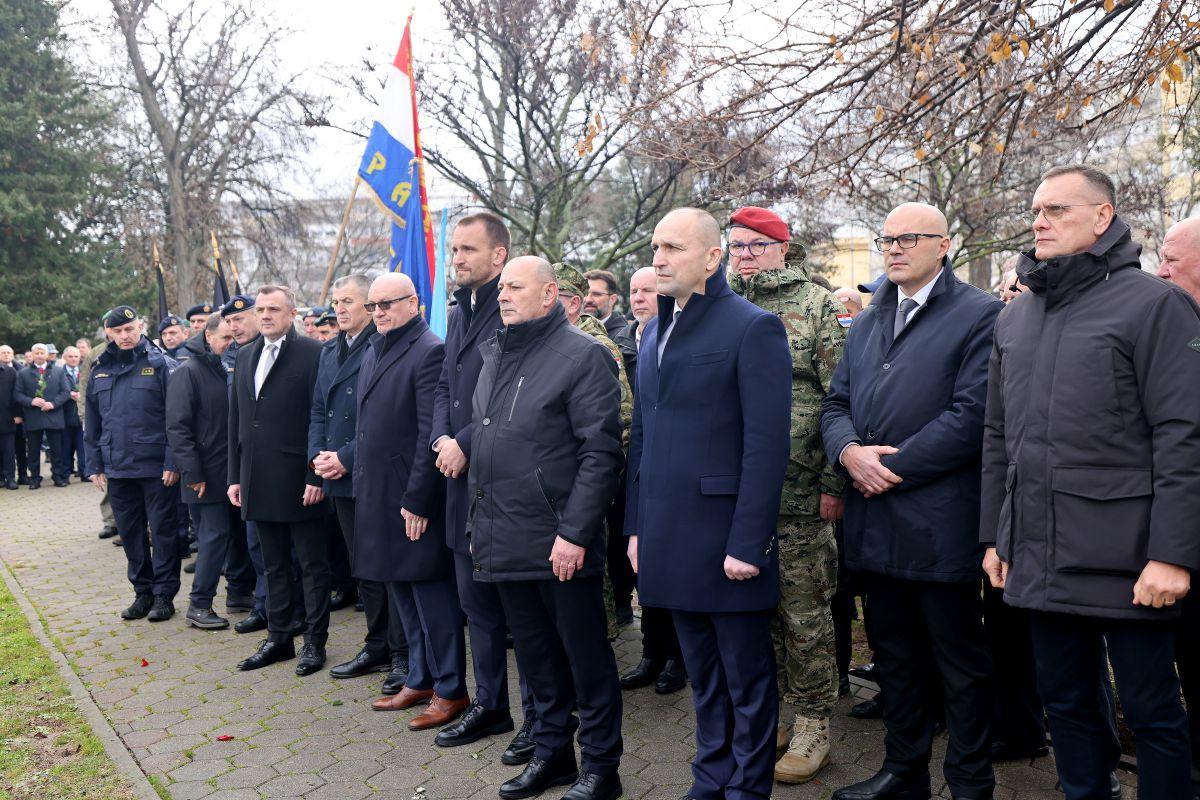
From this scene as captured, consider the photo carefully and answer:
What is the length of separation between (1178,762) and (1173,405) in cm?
112

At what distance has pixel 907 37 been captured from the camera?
482 centimetres

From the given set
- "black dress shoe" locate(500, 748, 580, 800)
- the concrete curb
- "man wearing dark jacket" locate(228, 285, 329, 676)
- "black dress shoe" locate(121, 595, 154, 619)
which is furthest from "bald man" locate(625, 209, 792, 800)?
"black dress shoe" locate(121, 595, 154, 619)

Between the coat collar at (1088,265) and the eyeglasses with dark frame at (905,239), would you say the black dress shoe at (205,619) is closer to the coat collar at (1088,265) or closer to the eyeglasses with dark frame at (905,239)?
the eyeglasses with dark frame at (905,239)

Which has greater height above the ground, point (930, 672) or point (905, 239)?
point (905, 239)

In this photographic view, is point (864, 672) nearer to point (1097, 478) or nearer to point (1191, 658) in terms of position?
point (1191, 658)

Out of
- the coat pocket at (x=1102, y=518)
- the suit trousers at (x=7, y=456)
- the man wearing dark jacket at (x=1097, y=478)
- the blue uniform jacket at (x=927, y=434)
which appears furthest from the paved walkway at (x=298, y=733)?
the suit trousers at (x=7, y=456)

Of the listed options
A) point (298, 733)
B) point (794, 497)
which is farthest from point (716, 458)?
point (298, 733)

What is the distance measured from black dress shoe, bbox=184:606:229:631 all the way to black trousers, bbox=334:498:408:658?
5.53 feet

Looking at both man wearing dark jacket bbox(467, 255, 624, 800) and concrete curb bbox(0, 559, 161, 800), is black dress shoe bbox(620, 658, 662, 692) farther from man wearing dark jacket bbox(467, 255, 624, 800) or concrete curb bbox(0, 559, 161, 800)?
concrete curb bbox(0, 559, 161, 800)

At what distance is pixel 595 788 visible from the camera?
392cm

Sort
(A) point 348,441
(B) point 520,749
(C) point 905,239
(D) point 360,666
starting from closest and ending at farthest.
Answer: (C) point 905,239, (B) point 520,749, (A) point 348,441, (D) point 360,666

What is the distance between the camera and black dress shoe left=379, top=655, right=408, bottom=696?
17.7 ft

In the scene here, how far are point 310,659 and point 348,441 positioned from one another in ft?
4.60

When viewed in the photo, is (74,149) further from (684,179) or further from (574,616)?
(574,616)
